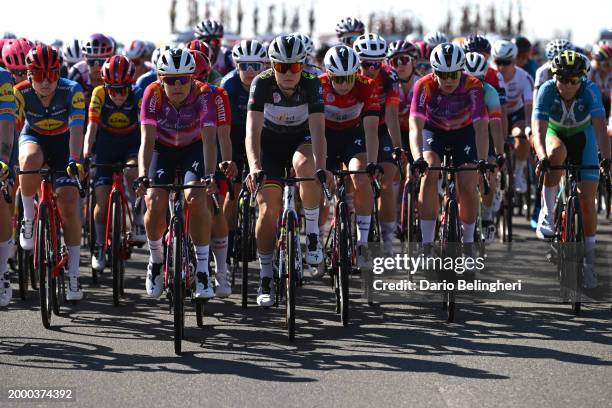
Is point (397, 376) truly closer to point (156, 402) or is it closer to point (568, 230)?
point (156, 402)

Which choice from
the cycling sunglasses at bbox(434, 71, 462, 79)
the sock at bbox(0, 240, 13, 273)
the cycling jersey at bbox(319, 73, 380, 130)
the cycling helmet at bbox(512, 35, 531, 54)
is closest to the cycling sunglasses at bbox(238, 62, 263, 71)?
the cycling jersey at bbox(319, 73, 380, 130)

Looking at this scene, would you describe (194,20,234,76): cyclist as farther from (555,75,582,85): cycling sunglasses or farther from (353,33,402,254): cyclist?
(555,75,582,85): cycling sunglasses

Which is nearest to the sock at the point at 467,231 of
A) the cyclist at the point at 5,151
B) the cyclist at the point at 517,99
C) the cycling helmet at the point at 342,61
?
the cycling helmet at the point at 342,61

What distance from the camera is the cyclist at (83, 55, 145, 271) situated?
1092cm

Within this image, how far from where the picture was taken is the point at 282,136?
377 inches

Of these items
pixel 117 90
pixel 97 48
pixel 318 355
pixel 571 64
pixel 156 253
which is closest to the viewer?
pixel 318 355

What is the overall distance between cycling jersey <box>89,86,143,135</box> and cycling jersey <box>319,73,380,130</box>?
1.79 m

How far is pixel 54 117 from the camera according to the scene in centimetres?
1016

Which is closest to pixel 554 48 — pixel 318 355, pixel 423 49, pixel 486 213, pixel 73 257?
pixel 423 49

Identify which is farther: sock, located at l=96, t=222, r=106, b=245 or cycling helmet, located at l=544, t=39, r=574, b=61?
cycling helmet, located at l=544, t=39, r=574, b=61

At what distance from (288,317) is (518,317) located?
2153 mm

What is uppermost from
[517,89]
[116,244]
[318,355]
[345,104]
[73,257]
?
[517,89]

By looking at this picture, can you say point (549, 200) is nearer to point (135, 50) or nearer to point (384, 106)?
point (384, 106)

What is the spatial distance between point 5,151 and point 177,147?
1304 millimetres
